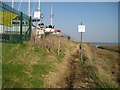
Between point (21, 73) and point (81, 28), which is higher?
point (81, 28)

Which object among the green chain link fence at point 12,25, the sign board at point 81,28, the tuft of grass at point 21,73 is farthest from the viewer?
the sign board at point 81,28

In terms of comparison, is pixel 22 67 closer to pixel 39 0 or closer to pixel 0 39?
pixel 0 39

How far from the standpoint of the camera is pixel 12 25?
35.5 feet

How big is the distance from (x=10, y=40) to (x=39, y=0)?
12497 millimetres

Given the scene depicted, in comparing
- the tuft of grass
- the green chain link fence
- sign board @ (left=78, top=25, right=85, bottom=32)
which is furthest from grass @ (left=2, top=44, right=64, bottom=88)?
sign board @ (left=78, top=25, right=85, bottom=32)

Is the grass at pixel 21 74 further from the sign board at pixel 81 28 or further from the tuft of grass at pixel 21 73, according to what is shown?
the sign board at pixel 81 28

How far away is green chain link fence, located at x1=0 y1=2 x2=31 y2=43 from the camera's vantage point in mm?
9099

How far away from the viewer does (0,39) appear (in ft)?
29.6

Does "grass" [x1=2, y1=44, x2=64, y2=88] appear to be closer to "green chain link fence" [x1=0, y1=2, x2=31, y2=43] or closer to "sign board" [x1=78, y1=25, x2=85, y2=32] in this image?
"green chain link fence" [x1=0, y1=2, x2=31, y2=43]

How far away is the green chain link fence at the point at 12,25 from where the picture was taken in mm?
9099

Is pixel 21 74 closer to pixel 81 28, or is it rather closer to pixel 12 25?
pixel 81 28

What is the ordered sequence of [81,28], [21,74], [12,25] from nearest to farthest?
[21,74], [81,28], [12,25]

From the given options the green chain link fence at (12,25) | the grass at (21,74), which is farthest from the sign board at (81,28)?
the green chain link fence at (12,25)

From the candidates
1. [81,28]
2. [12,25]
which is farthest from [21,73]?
[12,25]
